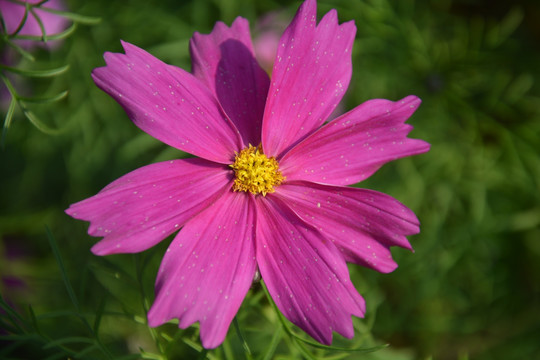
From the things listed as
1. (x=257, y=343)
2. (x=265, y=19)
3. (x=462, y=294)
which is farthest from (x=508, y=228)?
(x=265, y=19)

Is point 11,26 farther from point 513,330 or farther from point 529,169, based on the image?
point 513,330

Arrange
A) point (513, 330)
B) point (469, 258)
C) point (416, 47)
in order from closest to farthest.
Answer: point (416, 47) < point (469, 258) < point (513, 330)

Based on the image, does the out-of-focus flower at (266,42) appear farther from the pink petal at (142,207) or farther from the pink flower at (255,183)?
the pink petal at (142,207)

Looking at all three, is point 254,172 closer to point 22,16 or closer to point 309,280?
point 309,280

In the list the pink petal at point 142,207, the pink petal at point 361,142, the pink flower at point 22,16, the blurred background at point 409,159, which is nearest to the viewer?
the pink petal at point 142,207

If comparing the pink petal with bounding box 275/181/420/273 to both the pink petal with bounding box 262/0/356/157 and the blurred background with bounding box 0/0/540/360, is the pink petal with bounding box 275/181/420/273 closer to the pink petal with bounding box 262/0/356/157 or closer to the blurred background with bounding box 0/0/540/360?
the pink petal with bounding box 262/0/356/157

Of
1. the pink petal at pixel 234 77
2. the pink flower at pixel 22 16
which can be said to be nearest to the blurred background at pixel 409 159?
the pink flower at pixel 22 16
